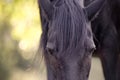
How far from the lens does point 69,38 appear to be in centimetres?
327

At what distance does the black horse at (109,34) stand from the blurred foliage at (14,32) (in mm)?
4159

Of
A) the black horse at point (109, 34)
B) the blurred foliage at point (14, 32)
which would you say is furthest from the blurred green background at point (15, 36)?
the black horse at point (109, 34)

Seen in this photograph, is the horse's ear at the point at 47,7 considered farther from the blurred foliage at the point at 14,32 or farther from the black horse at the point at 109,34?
the blurred foliage at the point at 14,32

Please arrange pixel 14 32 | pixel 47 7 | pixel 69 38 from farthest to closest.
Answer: pixel 14 32 → pixel 47 7 → pixel 69 38

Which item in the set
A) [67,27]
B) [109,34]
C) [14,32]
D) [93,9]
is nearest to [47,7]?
[67,27]

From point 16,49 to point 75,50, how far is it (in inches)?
226

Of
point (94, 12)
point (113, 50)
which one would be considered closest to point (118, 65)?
point (113, 50)

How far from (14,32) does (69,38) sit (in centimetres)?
561

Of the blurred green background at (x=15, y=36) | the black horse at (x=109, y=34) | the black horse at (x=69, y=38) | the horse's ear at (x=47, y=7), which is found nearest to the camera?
the black horse at (x=69, y=38)

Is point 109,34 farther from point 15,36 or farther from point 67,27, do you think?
point 15,36

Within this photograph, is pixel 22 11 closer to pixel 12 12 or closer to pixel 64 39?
pixel 12 12

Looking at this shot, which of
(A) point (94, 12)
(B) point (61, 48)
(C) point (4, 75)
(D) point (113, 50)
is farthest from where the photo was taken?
(C) point (4, 75)

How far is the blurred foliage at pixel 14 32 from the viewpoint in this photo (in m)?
8.51

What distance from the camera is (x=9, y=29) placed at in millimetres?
8742
